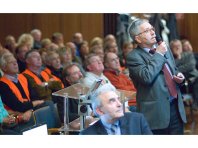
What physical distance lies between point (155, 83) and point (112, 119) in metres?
0.84

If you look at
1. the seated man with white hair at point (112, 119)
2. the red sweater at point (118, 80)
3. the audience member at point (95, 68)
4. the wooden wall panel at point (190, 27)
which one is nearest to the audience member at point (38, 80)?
the audience member at point (95, 68)

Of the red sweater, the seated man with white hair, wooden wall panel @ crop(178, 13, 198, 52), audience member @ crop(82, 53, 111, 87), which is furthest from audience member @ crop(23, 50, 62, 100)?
wooden wall panel @ crop(178, 13, 198, 52)

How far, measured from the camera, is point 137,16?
46.5 ft

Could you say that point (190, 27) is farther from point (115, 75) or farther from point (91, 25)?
point (115, 75)

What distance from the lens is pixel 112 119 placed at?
390 centimetres

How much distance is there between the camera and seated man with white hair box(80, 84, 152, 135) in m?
3.87

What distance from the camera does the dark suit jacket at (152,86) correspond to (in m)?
4.55

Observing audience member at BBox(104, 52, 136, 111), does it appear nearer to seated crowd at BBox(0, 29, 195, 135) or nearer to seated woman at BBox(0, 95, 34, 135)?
seated crowd at BBox(0, 29, 195, 135)

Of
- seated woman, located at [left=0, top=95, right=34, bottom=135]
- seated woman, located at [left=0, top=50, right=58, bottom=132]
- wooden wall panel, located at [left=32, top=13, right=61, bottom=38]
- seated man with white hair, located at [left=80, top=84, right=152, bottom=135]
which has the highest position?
wooden wall panel, located at [left=32, top=13, right=61, bottom=38]

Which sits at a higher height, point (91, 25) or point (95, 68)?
point (91, 25)

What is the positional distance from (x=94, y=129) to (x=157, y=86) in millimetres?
941

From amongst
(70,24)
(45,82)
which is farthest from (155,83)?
(70,24)
